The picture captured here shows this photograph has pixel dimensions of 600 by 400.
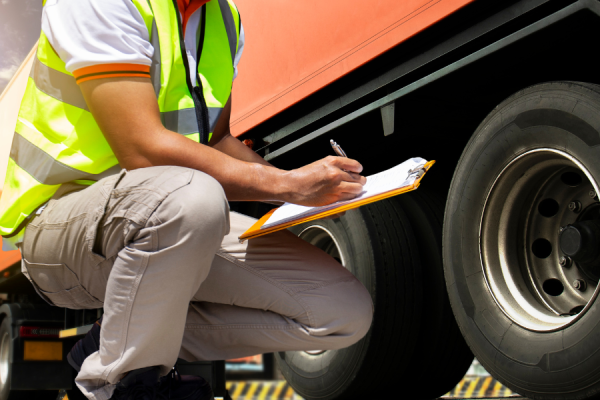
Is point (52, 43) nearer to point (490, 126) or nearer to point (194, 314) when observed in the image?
point (194, 314)

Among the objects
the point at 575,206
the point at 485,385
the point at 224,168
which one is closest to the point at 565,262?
the point at 575,206

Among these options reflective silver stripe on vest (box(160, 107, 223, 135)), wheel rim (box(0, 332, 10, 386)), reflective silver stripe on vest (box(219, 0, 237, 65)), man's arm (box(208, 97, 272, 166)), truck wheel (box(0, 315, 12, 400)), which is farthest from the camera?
wheel rim (box(0, 332, 10, 386))

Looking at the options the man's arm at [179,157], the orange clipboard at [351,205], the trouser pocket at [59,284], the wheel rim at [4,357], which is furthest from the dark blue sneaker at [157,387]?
the wheel rim at [4,357]

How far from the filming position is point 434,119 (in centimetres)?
248

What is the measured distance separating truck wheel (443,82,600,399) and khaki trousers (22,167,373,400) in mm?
409

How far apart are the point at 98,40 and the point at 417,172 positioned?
36.2 inches

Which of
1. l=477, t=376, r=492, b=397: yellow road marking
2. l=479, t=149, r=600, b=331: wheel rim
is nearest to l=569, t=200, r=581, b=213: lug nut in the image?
l=479, t=149, r=600, b=331: wheel rim

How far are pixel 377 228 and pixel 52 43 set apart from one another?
1.67 meters

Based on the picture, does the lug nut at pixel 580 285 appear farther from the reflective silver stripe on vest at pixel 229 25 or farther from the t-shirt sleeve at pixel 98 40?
the t-shirt sleeve at pixel 98 40

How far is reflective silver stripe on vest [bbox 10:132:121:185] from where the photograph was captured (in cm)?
178

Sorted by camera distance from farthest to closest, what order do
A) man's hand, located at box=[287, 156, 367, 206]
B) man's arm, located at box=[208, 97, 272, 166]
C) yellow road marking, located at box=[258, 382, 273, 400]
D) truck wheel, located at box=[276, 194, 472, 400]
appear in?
yellow road marking, located at box=[258, 382, 273, 400], truck wheel, located at box=[276, 194, 472, 400], man's arm, located at box=[208, 97, 272, 166], man's hand, located at box=[287, 156, 367, 206]

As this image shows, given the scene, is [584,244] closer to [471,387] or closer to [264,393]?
[264,393]

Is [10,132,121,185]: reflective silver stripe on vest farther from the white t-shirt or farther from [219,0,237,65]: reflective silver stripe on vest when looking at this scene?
[219,0,237,65]: reflective silver stripe on vest

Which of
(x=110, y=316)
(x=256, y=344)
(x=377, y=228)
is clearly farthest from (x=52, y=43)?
(x=377, y=228)
